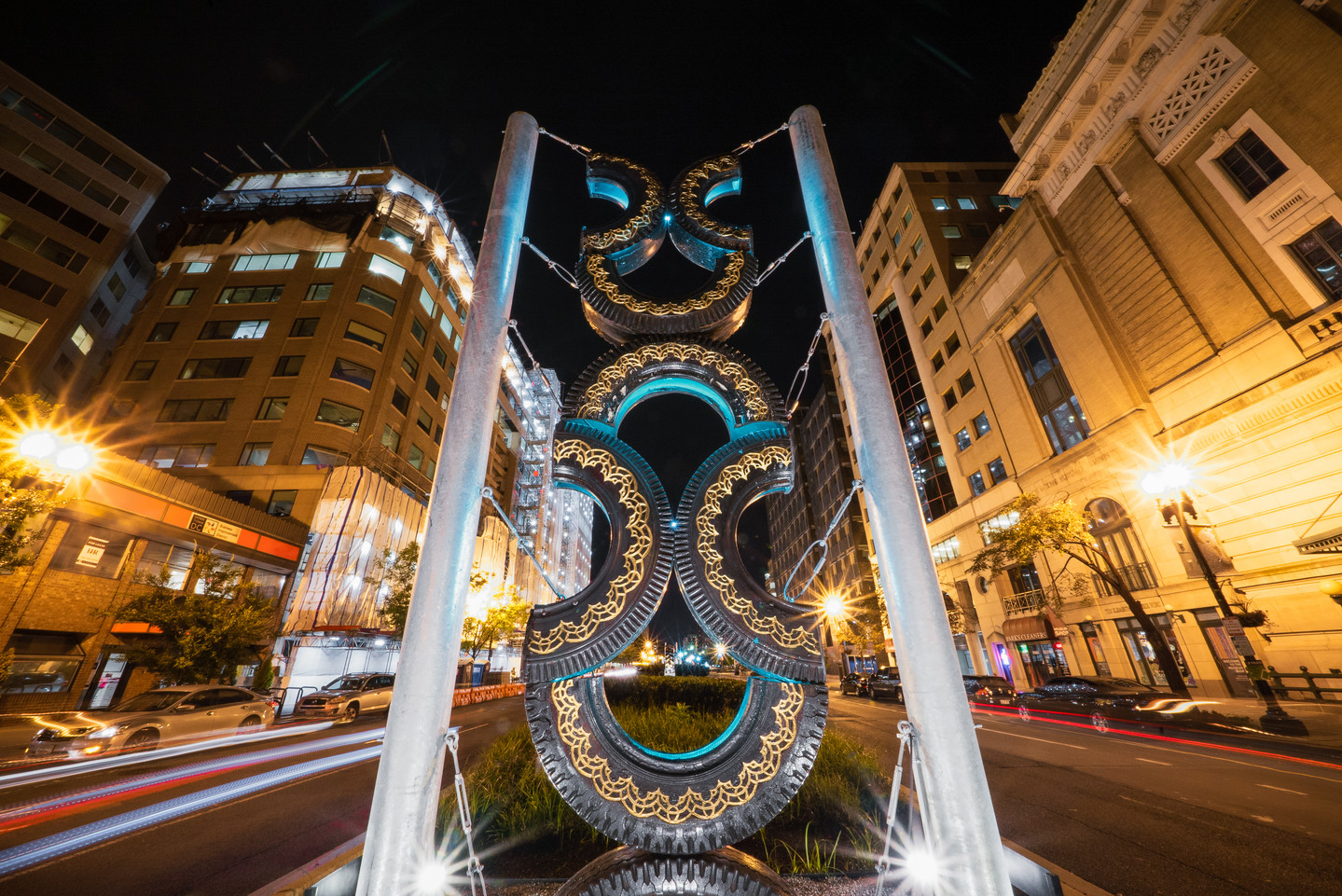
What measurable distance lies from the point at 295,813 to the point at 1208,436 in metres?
29.7

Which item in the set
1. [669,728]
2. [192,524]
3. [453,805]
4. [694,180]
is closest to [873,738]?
[669,728]

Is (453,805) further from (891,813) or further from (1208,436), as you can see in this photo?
(1208,436)

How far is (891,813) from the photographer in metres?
2.32

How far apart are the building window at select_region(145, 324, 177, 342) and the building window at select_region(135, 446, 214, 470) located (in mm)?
8811

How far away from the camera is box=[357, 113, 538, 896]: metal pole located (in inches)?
87.8

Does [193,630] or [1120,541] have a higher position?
[1120,541]

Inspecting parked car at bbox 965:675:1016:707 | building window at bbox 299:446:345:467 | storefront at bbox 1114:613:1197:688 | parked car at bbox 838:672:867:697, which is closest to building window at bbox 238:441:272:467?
building window at bbox 299:446:345:467

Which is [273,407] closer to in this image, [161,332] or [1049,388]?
[161,332]

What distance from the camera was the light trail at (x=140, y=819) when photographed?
18.0 feet

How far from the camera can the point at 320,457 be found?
30.0 metres

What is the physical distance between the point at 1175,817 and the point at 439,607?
30.6ft

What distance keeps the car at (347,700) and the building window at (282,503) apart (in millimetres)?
11256

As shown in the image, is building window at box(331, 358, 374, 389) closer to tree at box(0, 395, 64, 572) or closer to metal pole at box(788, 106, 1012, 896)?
tree at box(0, 395, 64, 572)

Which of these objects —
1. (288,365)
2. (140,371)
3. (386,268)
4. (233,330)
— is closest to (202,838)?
(288,365)
